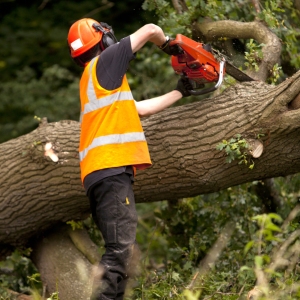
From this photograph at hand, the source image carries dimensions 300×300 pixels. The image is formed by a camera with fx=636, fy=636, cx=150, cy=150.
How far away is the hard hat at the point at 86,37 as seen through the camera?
4.14m

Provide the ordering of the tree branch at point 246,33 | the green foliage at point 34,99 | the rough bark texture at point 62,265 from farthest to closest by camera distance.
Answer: the green foliage at point 34,99 < the rough bark texture at point 62,265 < the tree branch at point 246,33

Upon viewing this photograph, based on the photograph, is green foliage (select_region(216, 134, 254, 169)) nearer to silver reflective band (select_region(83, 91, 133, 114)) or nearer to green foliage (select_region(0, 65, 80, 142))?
silver reflective band (select_region(83, 91, 133, 114))

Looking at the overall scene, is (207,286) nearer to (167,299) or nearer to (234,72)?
(167,299)

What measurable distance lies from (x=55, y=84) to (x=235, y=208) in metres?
4.41

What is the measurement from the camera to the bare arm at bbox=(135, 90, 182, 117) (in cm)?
420

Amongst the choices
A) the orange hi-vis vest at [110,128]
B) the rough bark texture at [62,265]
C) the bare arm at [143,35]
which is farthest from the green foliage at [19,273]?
the bare arm at [143,35]

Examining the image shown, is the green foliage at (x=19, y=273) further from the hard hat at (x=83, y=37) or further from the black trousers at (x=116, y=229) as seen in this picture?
the hard hat at (x=83, y=37)

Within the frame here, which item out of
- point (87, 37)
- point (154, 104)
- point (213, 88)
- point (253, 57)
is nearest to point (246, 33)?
point (253, 57)

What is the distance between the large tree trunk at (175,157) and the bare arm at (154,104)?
0.20 meters

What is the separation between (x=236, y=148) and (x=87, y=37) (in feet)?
3.98

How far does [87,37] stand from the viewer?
163 inches

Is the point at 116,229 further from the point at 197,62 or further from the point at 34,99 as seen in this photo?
the point at 34,99

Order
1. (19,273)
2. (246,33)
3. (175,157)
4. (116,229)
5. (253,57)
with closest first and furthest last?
(116,229)
(175,157)
(253,57)
(246,33)
(19,273)

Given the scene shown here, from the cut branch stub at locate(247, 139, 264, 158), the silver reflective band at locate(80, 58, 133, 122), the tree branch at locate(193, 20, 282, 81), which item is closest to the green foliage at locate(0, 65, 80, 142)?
the tree branch at locate(193, 20, 282, 81)
